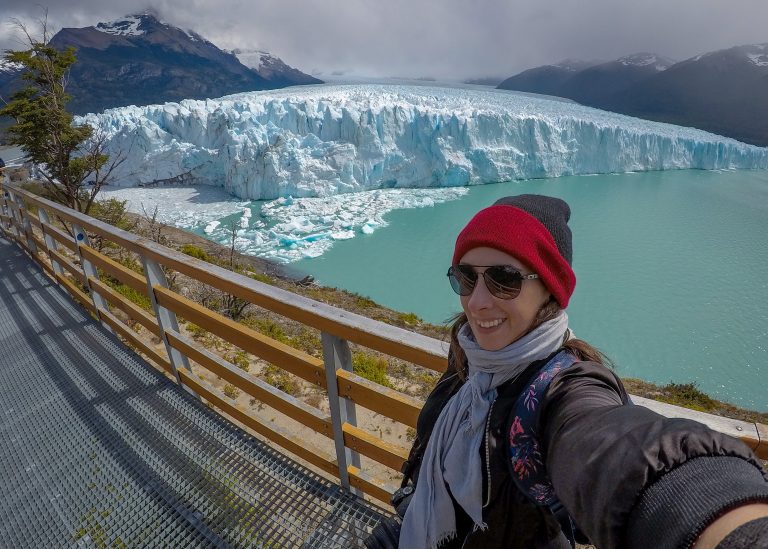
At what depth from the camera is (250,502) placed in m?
1.65

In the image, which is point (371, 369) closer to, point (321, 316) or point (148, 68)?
point (321, 316)

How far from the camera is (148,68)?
81.1 meters

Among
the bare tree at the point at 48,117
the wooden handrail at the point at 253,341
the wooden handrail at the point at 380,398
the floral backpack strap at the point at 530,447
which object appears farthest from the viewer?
the bare tree at the point at 48,117

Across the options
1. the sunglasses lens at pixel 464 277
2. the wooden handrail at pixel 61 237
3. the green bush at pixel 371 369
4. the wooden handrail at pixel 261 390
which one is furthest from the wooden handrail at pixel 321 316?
the green bush at pixel 371 369

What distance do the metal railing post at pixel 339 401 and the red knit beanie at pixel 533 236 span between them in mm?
688

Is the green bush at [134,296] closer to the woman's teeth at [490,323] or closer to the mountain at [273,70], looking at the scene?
the woman's teeth at [490,323]

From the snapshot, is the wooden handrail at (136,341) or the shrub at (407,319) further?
the shrub at (407,319)

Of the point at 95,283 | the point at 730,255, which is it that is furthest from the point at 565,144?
the point at 95,283

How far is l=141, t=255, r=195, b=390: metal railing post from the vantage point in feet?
6.77

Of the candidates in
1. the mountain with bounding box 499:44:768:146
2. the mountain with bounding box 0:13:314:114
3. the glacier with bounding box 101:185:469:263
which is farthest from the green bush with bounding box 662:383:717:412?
the mountain with bounding box 0:13:314:114

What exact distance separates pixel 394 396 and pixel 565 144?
25360mm

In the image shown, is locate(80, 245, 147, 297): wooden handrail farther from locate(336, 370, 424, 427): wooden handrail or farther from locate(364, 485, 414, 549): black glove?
locate(364, 485, 414, 549): black glove

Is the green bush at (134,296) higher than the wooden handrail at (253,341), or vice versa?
the wooden handrail at (253,341)

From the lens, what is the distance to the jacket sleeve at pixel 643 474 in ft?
1.46
